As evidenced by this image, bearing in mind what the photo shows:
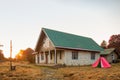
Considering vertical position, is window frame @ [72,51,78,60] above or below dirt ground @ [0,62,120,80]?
above

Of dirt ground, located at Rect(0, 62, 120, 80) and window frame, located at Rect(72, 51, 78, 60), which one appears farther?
window frame, located at Rect(72, 51, 78, 60)

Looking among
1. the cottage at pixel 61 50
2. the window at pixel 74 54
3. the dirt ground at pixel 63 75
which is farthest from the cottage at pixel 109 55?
the dirt ground at pixel 63 75

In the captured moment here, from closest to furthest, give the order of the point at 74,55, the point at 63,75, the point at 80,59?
the point at 63,75 < the point at 74,55 < the point at 80,59

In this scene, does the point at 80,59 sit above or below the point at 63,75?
above

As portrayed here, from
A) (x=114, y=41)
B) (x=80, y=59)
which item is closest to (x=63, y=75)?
(x=80, y=59)

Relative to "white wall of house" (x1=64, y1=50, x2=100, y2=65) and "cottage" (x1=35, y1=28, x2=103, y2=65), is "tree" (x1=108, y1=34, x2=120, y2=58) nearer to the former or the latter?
"white wall of house" (x1=64, y1=50, x2=100, y2=65)

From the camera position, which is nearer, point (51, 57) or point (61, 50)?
point (61, 50)

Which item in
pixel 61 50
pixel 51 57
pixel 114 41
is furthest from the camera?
pixel 114 41

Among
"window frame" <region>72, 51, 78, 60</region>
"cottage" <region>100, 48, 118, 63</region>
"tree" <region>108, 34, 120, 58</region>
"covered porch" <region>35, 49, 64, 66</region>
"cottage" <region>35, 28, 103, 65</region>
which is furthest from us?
"tree" <region>108, 34, 120, 58</region>

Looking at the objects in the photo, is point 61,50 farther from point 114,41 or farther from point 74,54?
point 114,41

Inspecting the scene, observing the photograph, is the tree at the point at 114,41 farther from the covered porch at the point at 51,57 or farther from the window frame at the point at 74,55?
the covered porch at the point at 51,57

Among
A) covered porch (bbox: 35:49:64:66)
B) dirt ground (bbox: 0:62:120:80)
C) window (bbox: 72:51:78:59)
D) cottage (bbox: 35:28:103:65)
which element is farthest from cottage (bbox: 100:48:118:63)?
dirt ground (bbox: 0:62:120:80)

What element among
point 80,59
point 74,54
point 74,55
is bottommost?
point 80,59

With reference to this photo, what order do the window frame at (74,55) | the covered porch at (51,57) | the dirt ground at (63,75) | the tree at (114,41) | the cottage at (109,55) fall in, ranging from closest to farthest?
the dirt ground at (63,75) < the covered porch at (51,57) < the window frame at (74,55) < the cottage at (109,55) < the tree at (114,41)
